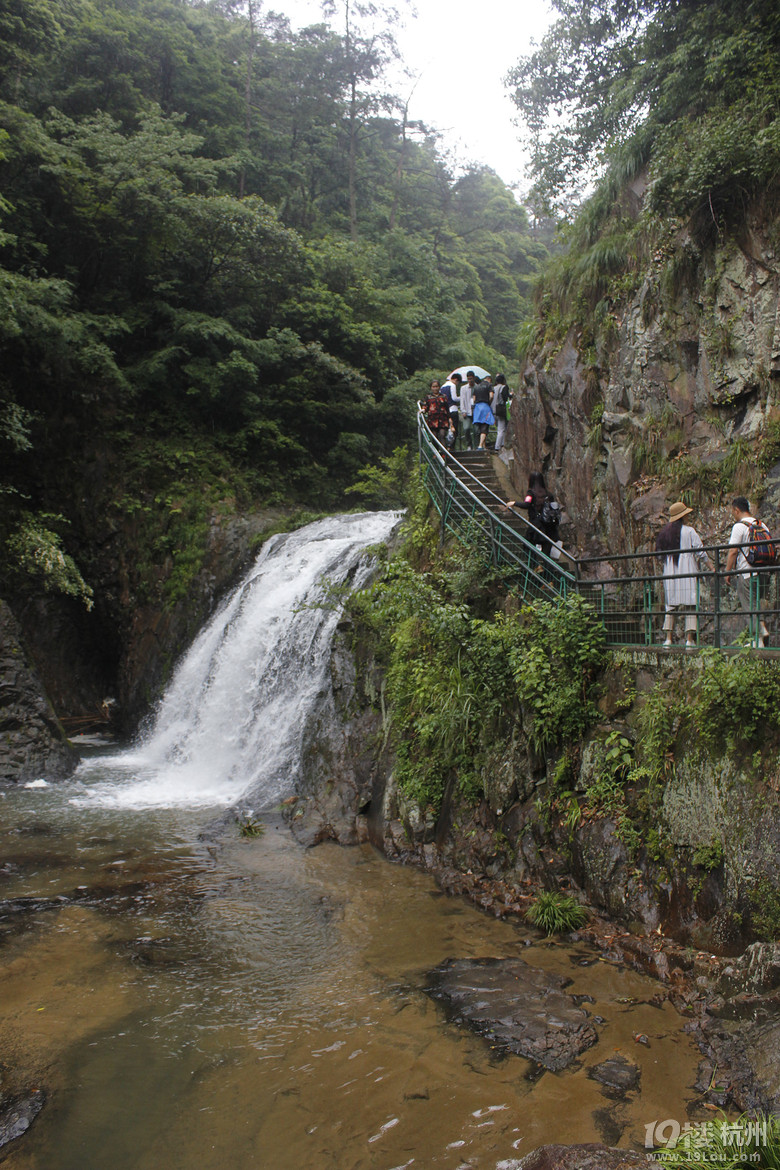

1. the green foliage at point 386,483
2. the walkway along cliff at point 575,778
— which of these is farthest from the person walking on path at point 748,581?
the green foliage at point 386,483

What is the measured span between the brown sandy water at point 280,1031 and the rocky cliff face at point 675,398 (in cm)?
546

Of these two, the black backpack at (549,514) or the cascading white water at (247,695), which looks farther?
the cascading white water at (247,695)

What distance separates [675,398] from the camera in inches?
372

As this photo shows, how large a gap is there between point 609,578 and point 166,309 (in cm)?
1608

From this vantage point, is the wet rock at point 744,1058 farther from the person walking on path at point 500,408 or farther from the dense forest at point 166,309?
the dense forest at point 166,309

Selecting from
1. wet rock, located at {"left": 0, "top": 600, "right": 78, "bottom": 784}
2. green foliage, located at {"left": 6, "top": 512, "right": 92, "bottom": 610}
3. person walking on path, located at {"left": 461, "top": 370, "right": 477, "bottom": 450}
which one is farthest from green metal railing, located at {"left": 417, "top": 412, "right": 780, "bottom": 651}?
wet rock, located at {"left": 0, "top": 600, "right": 78, "bottom": 784}

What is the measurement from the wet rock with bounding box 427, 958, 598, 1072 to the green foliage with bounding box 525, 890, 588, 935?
0.51m

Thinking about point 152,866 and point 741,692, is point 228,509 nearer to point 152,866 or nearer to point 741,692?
point 152,866

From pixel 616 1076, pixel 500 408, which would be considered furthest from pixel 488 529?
pixel 616 1076

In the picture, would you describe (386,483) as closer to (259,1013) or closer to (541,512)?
(541,512)

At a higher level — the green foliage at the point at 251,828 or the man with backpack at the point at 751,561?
the man with backpack at the point at 751,561

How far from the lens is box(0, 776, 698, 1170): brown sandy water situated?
4.21m

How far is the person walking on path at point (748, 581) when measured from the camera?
590cm

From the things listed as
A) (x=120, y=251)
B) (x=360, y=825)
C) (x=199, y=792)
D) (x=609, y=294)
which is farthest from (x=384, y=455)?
(x=360, y=825)
